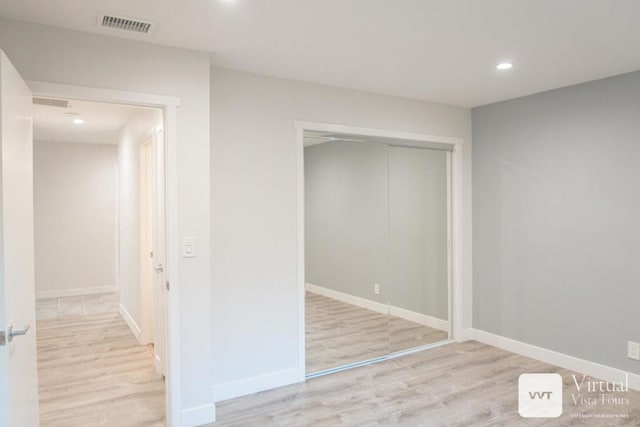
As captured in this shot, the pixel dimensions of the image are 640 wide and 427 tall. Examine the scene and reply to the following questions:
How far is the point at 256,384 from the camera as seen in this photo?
3447 mm

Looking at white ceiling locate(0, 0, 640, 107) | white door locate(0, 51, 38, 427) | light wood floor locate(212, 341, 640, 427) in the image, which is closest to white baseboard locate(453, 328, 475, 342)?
light wood floor locate(212, 341, 640, 427)

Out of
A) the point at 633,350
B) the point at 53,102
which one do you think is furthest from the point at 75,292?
the point at 633,350

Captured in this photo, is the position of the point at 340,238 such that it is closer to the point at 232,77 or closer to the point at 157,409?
the point at 232,77

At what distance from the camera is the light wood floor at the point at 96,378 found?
3.07 m

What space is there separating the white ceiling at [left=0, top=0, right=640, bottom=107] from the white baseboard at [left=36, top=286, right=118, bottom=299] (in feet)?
18.7

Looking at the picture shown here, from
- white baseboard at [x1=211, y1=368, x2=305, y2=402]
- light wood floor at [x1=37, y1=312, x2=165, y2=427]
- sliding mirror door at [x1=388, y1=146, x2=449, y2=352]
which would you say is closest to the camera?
light wood floor at [x1=37, y1=312, x2=165, y2=427]

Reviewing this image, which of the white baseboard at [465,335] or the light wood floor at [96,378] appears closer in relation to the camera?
the light wood floor at [96,378]

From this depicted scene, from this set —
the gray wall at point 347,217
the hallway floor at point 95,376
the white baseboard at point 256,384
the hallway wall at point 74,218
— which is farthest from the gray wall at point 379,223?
the hallway wall at point 74,218

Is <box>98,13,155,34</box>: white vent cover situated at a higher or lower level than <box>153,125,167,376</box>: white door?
higher

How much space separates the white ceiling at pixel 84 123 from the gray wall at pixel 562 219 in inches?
155

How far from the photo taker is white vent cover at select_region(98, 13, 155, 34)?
2.39 metres

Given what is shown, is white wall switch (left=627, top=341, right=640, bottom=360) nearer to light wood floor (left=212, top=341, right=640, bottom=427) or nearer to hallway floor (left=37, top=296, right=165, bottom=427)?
light wood floor (left=212, top=341, right=640, bottom=427)

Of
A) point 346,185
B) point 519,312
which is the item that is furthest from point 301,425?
point 519,312

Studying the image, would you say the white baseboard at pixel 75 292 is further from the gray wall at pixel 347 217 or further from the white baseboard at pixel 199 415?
the white baseboard at pixel 199 415
